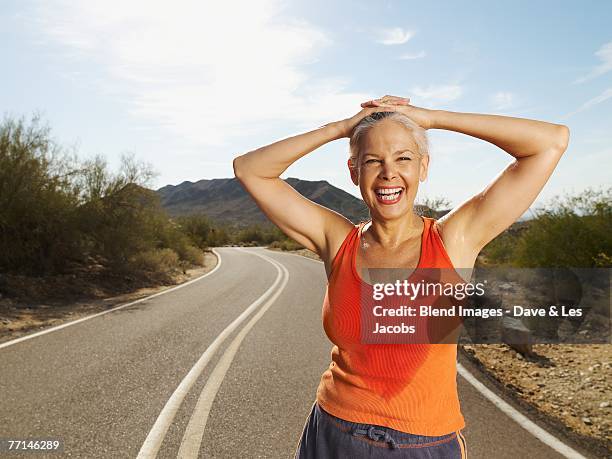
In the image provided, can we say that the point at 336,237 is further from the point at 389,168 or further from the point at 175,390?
the point at 175,390

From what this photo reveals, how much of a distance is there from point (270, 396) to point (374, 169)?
4362 millimetres

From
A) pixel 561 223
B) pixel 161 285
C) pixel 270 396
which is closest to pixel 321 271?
pixel 161 285

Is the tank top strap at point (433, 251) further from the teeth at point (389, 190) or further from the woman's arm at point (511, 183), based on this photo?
the teeth at point (389, 190)

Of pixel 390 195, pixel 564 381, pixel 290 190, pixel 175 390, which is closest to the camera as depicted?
pixel 390 195

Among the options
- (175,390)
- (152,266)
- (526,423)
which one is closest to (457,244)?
(526,423)

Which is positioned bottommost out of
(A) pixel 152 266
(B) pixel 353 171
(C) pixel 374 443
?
(A) pixel 152 266

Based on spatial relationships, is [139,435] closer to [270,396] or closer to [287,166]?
[270,396]

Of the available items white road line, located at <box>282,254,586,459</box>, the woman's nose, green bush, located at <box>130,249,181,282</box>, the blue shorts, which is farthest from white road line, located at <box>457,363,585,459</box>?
green bush, located at <box>130,249,181,282</box>

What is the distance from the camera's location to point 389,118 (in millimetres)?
1739

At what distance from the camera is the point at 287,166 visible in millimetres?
2000

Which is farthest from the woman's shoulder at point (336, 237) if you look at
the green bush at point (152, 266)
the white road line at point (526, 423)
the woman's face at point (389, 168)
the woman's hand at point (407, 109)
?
the green bush at point (152, 266)

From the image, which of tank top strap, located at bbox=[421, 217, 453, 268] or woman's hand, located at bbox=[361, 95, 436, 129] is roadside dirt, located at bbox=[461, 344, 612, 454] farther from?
woman's hand, located at bbox=[361, 95, 436, 129]

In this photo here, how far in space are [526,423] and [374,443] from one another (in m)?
3.77

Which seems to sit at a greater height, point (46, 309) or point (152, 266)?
point (152, 266)
